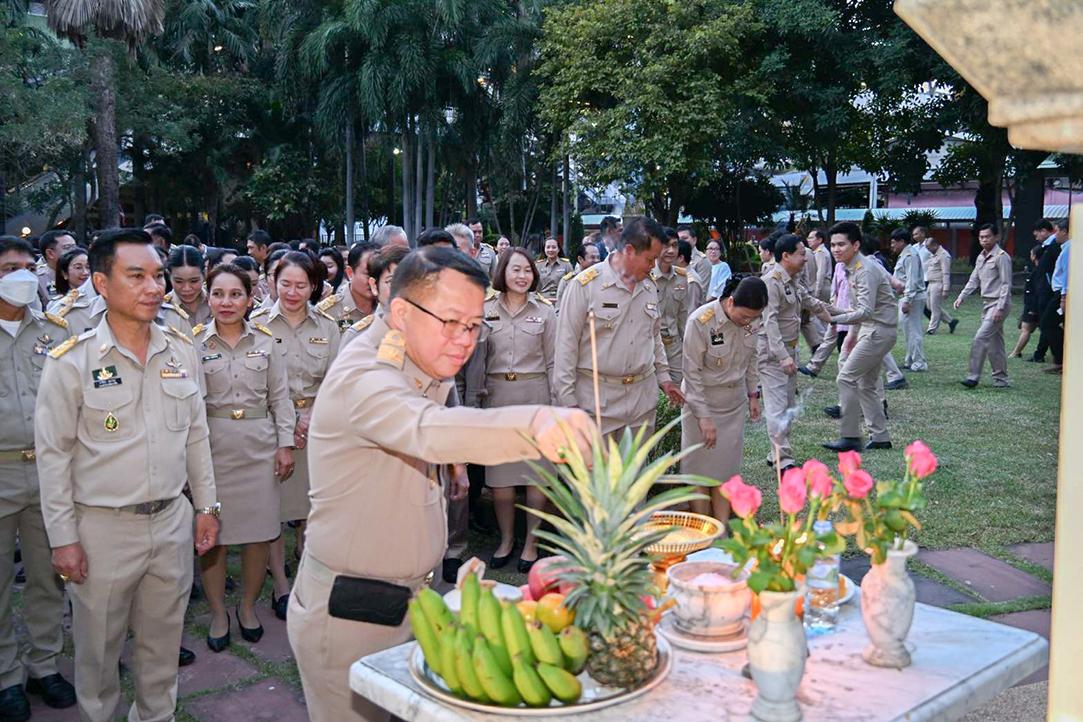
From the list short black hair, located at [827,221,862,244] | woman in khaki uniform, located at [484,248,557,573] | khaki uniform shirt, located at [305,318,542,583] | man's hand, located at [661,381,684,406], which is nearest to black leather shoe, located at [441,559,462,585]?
woman in khaki uniform, located at [484,248,557,573]

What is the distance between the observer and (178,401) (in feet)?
12.5

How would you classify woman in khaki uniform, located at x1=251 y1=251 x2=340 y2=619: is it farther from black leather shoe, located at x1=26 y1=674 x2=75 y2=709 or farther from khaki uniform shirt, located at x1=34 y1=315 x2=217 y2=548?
khaki uniform shirt, located at x1=34 y1=315 x2=217 y2=548

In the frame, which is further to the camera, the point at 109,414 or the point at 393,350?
the point at 109,414

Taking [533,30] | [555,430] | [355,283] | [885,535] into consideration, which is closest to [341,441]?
[555,430]

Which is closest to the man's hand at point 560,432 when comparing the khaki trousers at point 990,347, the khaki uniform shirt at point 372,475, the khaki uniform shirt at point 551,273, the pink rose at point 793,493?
the khaki uniform shirt at point 372,475

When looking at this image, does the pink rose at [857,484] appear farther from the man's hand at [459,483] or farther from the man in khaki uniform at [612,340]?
the man in khaki uniform at [612,340]

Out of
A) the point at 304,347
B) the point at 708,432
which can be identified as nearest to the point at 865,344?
the point at 708,432

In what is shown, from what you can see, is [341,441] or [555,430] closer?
[555,430]

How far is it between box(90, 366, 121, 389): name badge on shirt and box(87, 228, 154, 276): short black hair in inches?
14.4

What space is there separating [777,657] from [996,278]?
35.3ft

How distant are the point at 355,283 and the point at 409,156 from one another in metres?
21.8

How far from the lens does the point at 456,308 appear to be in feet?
8.25

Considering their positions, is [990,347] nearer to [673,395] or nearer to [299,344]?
[673,395]

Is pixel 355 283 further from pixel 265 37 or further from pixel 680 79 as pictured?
pixel 265 37
